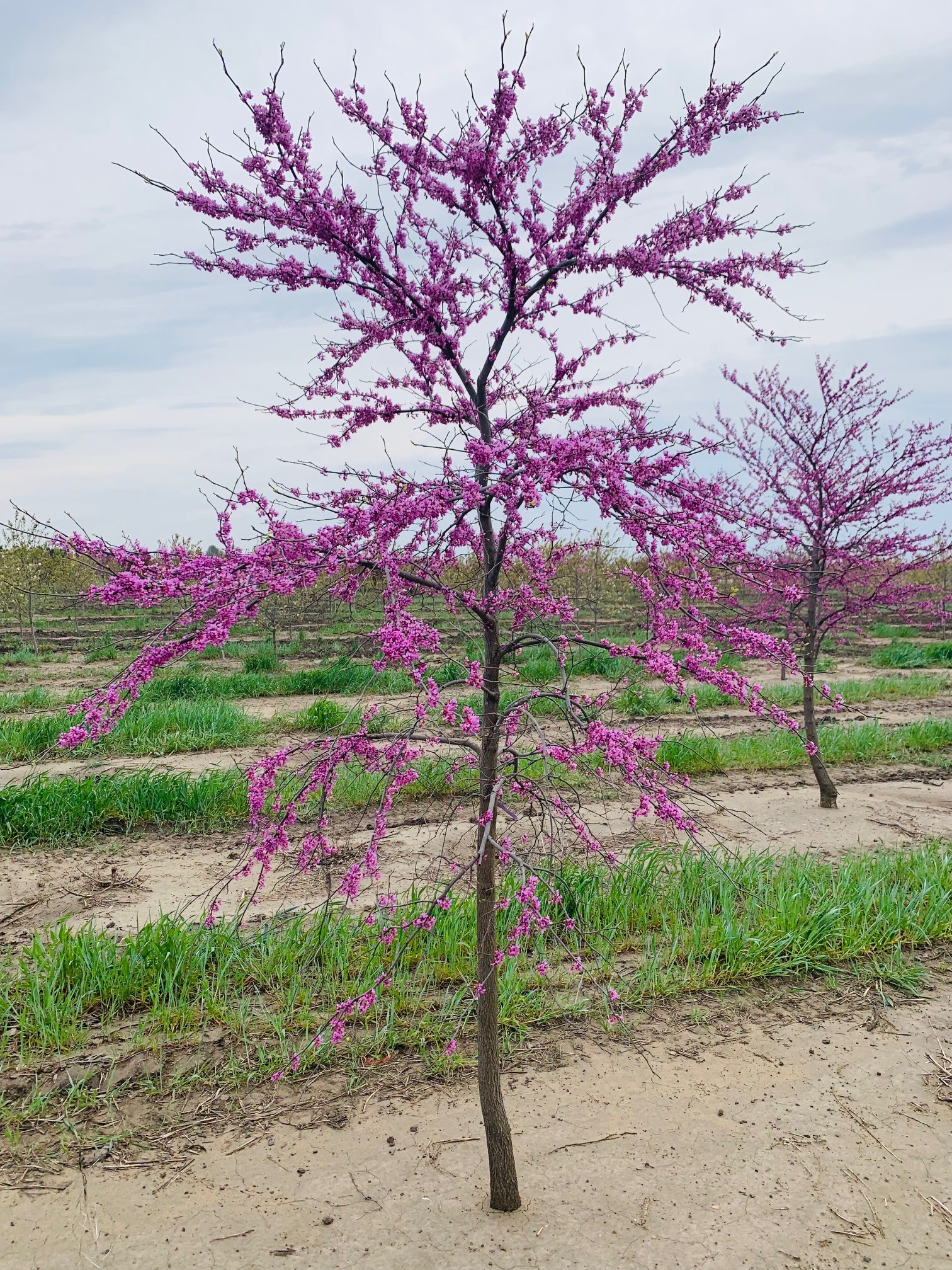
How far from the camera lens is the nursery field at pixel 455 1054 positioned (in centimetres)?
321

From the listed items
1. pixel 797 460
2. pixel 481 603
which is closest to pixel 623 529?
pixel 481 603

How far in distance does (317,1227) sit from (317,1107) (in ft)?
2.09

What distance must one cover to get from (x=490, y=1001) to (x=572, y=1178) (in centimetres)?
89

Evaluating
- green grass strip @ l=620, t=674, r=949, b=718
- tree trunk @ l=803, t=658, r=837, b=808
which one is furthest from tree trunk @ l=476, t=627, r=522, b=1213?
green grass strip @ l=620, t=674, r=949, b=718

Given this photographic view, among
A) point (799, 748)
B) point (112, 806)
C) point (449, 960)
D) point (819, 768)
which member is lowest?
point (449, 960)

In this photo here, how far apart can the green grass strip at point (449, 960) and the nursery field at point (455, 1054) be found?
2 centimetres

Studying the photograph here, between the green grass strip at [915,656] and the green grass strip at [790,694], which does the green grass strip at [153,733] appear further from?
the green grass strip at [915,656]

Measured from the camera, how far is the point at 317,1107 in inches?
148

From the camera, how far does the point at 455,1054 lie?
4066 mm

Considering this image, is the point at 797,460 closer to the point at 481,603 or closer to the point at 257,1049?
the point at 481,603

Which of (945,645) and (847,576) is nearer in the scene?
(847,576)

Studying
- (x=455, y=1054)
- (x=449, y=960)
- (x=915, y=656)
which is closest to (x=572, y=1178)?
(x=455, y=1054)

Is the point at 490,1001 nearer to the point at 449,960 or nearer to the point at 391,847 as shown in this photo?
the point at 449,960

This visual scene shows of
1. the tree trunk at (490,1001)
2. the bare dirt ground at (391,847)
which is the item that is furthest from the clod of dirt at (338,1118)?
the bare dirt ground at (391,847)
